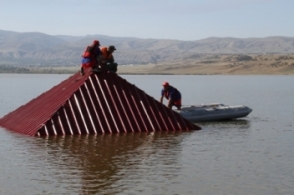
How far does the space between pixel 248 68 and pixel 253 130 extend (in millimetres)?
111892

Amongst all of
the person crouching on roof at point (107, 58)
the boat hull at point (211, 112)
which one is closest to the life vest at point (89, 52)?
the person crouching on roof at point (107, 58)

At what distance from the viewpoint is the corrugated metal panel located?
2166 cm

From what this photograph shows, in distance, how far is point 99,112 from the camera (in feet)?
72.2

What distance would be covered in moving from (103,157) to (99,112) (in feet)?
13.8

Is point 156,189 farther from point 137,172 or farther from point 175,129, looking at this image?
point 175,129

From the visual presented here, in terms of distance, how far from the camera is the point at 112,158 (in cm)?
1784

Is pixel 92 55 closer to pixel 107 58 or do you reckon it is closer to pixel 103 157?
pixel 107 58

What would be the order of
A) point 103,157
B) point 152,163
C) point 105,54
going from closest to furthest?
1. point 152,163
2. point 103,157
3. point 105,54

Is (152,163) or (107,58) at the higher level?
(107,58)

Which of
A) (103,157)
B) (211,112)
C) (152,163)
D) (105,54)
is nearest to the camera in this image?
(152,163)

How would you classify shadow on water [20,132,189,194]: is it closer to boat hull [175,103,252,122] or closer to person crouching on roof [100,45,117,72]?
person crouching on roof [100,45,117,72]

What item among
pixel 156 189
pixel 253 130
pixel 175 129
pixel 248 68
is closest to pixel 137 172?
pixel 156 189

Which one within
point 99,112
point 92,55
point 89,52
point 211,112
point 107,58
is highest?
point 89,52

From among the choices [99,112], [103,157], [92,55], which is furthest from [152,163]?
[92,55]
